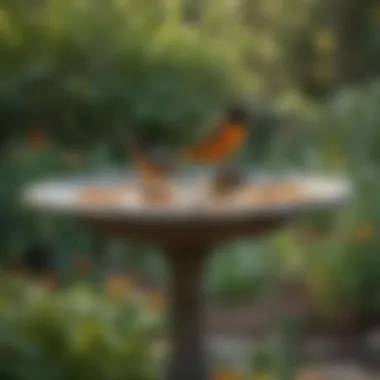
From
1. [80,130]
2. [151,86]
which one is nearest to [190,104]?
[151,86]

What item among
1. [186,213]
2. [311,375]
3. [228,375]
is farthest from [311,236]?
[186,213]

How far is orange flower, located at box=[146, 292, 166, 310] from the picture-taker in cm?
494

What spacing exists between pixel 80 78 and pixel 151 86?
363mm

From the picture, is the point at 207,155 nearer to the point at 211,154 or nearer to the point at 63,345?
the point at 211,154

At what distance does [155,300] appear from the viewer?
5090 millimetres

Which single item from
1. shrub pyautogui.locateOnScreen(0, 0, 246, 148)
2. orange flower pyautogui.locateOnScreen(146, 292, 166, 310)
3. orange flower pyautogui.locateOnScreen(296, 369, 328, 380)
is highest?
shrub pyautogui.locateOnScreen(0, 0, 246, 148)

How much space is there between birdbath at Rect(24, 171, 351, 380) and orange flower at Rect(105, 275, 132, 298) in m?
0.97

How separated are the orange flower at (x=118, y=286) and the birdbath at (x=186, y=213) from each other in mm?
971

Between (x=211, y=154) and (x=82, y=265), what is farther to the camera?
(x=82, y=265)

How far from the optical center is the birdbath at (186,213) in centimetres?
304

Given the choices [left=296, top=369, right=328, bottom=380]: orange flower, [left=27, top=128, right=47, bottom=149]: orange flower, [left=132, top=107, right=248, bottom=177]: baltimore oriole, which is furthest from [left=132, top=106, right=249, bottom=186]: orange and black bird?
[left=296, top=369, right=328, bottom=380]: orange flower

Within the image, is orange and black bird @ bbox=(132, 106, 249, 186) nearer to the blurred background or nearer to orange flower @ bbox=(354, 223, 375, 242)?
the blurred background

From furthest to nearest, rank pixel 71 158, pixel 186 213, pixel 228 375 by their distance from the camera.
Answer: pixel 71 158, pixel 228 375, pixel 186 213

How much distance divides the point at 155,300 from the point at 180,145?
107cm
